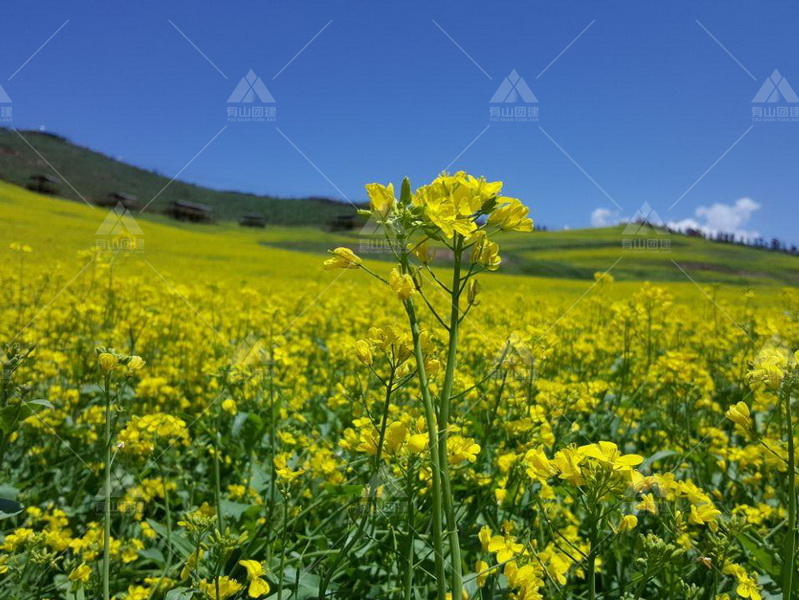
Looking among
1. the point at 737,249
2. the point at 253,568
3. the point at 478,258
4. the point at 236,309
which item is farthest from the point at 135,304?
the point at 737,249

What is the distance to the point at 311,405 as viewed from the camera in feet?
12.2

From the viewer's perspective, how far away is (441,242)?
117 cm

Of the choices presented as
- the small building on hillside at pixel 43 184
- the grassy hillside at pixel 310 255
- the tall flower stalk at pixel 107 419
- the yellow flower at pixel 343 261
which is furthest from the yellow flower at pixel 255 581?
the small building on hillside at pixel 43 184

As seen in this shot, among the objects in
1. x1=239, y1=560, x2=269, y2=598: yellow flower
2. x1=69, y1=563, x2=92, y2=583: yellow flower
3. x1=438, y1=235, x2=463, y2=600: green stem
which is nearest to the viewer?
x1=438, y1=235, x2=463, y2=600: green stem

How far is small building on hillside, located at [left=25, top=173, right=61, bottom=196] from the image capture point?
140 ft

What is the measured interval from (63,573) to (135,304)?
376 cm

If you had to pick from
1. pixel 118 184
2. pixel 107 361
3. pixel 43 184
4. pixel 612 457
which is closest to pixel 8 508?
pixel 107 361

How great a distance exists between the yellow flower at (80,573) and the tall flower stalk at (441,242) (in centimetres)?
123

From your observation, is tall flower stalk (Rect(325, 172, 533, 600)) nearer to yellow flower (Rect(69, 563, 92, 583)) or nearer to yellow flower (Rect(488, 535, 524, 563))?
yellow flower (Rect(488, 535, 524, 563))

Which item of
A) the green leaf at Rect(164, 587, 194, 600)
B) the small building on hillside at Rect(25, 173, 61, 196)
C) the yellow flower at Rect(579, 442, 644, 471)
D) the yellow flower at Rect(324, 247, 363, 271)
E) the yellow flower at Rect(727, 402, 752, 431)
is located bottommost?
the green leaf at Rect(164, 587, 194, 600)

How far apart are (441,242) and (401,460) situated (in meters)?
0.63

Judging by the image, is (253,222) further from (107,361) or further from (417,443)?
(417,443)

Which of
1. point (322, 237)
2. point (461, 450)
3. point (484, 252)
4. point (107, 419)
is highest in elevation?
point (322, 237)

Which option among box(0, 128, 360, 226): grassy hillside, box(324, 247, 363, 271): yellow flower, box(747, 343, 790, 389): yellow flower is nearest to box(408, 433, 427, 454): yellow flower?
box(324, 247, 363, 271): yellow flower
